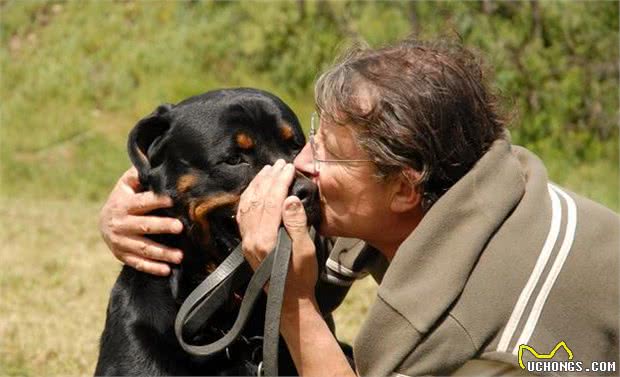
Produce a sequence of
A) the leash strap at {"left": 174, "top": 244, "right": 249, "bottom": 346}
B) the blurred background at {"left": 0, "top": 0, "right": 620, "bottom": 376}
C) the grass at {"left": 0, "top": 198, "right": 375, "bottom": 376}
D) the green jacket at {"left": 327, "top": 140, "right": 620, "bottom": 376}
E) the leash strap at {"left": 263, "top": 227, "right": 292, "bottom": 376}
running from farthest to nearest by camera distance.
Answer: the blurred background at {"left": 0, "top": 0, "right": 620, "bottom": 376} → the grass at {"left": 0, "top": 198, "right": 375, "bottom": 376} → the leash strap at {"left": 174, "top": 244, "right": 249, "bottom": 346} → the leash strap at {"left": 263, "top": 227, "right": 292, "bottom": 376} → the green jacket at {"left": 327, "top": 140, "right": 620, "bottom": 376}

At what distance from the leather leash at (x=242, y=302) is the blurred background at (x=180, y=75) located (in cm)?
304

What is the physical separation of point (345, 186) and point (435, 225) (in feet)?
1.13

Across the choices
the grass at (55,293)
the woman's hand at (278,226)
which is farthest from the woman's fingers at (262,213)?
the grass at (55,293)

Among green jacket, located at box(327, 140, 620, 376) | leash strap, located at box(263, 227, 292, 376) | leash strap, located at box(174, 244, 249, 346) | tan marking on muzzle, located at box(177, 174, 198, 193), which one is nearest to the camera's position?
green jacket, located at box(327, 140, 620, 376)

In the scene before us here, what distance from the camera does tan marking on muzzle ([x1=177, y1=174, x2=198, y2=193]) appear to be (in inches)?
137

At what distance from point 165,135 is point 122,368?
0.77 meters

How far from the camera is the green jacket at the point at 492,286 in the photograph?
2.70 metres

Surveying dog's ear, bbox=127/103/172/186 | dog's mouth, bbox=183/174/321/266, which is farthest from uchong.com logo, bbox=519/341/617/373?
dog's ear, bbox=127/103/172/186

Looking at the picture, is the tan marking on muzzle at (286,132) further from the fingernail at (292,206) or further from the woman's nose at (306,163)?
the fingernail at (292,206)

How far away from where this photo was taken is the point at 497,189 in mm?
2785

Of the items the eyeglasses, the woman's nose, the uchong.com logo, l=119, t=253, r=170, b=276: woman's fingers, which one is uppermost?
the eyeglasses

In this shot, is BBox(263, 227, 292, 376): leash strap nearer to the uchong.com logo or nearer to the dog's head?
the dog's head

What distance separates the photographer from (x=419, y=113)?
287 cm

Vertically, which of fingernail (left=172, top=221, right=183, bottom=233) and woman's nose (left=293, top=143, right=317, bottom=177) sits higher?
woman's nose (left=293, top=143, right=317, bottom=177)
